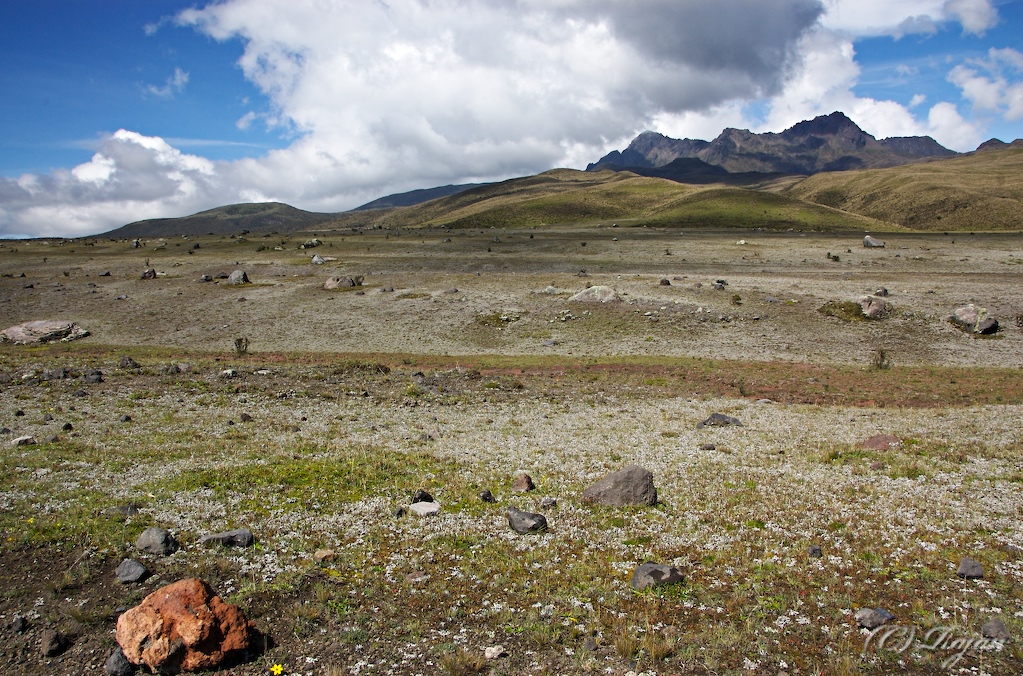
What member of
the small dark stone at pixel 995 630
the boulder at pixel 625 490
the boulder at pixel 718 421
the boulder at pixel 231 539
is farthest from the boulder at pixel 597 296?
the small dark stone at pixel 995 630

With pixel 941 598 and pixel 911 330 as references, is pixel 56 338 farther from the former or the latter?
pixel 911 330

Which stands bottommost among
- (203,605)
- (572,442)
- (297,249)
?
(572,442)

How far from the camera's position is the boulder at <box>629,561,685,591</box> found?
11.5 m

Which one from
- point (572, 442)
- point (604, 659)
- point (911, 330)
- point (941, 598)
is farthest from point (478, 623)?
point (911, 330)

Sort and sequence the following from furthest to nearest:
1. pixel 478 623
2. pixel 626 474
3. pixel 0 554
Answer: pixel 626 474, pixel 0 554, pixel 478 623

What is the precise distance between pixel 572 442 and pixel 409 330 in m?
35.2

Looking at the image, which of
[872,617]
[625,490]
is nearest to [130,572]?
[625,490]

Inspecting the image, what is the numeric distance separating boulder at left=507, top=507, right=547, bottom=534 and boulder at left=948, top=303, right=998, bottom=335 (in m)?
53.0

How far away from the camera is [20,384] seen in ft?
97.0

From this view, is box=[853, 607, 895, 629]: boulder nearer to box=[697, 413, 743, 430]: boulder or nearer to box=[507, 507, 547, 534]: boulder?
box=[507, 507, 547, 534]: boulder

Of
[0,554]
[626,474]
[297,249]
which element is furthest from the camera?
[297,249]

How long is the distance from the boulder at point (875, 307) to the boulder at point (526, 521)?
50.7 meters

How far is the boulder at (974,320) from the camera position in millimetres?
47719

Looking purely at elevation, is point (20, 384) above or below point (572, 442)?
above
